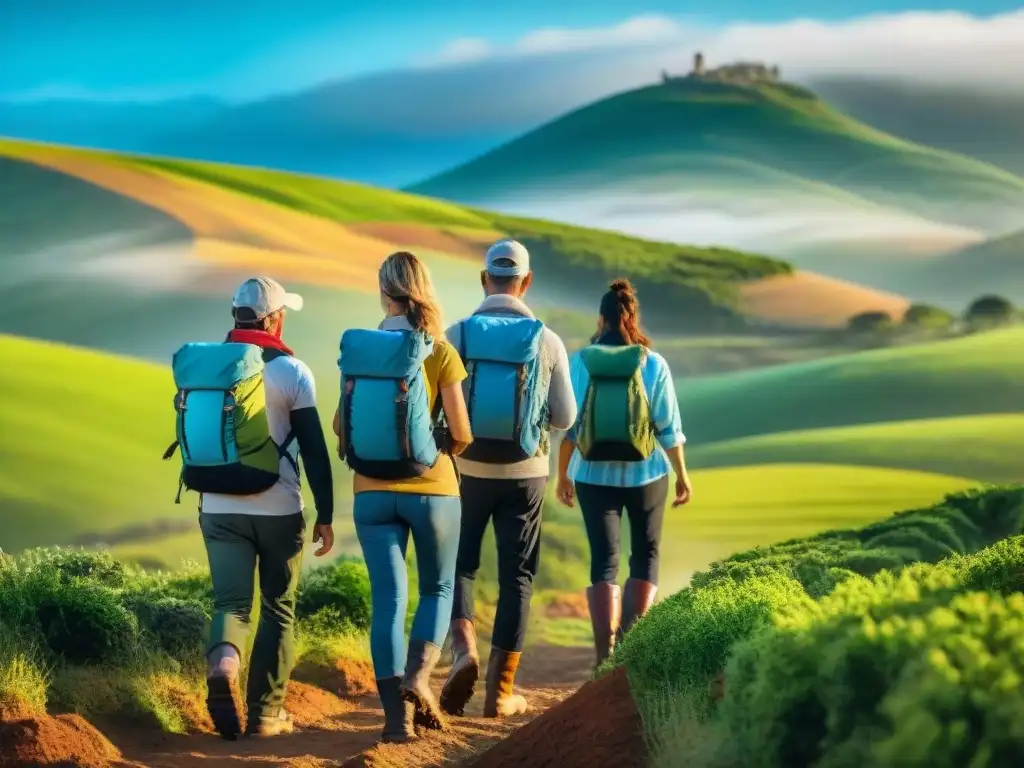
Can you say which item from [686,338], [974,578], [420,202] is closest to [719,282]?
[686,338]

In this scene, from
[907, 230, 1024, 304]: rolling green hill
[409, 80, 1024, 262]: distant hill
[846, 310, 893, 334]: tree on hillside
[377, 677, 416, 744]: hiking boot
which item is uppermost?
[409, 80, 1024, 262]: distant hill

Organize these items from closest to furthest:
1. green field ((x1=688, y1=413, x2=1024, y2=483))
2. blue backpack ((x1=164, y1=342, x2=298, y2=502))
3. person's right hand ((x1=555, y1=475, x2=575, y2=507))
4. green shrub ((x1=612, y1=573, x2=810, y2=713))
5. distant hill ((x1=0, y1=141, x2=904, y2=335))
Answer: green shrub ((x1=612, y1=573, x2=810, y2=713)), blue backpack ((x1=164, y1=342, x2=298, y2=502)), person's right hand ((x1=555, y1=475, x2=575, y2=507)), green field ((x1=688, y1=413, x2=1024, y2=483)), distant hill ((x1=0, y1=141, x2=904, y2=335))

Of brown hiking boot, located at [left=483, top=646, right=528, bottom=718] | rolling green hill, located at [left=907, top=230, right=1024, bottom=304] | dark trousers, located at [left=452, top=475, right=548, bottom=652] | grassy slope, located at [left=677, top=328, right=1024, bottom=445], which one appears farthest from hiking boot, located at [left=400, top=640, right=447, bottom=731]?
rolling green hill, located at [left=907, top=230, right=1024, bottom=304]

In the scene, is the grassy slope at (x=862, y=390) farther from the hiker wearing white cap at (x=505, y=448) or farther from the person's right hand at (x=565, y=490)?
the hiker wearing white cap at (x=505, y=448)

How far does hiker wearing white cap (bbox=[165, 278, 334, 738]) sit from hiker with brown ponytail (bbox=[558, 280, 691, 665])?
154 cm

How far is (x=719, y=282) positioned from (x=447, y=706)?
14.8 meters

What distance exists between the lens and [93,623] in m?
7.52

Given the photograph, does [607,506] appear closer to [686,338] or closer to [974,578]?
[974,578]

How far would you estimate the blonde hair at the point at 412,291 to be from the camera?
6.44m

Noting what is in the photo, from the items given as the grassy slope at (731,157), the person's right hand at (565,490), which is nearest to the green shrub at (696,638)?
the person's right hand at (565,490)

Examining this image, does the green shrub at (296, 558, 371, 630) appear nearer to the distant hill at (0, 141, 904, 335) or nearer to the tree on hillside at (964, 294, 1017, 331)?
the distant hill at (0, 141, 904, 335)

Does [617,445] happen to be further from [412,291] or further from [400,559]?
[412,291]

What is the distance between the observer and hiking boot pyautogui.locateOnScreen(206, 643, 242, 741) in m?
6.70

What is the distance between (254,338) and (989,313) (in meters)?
16.0
